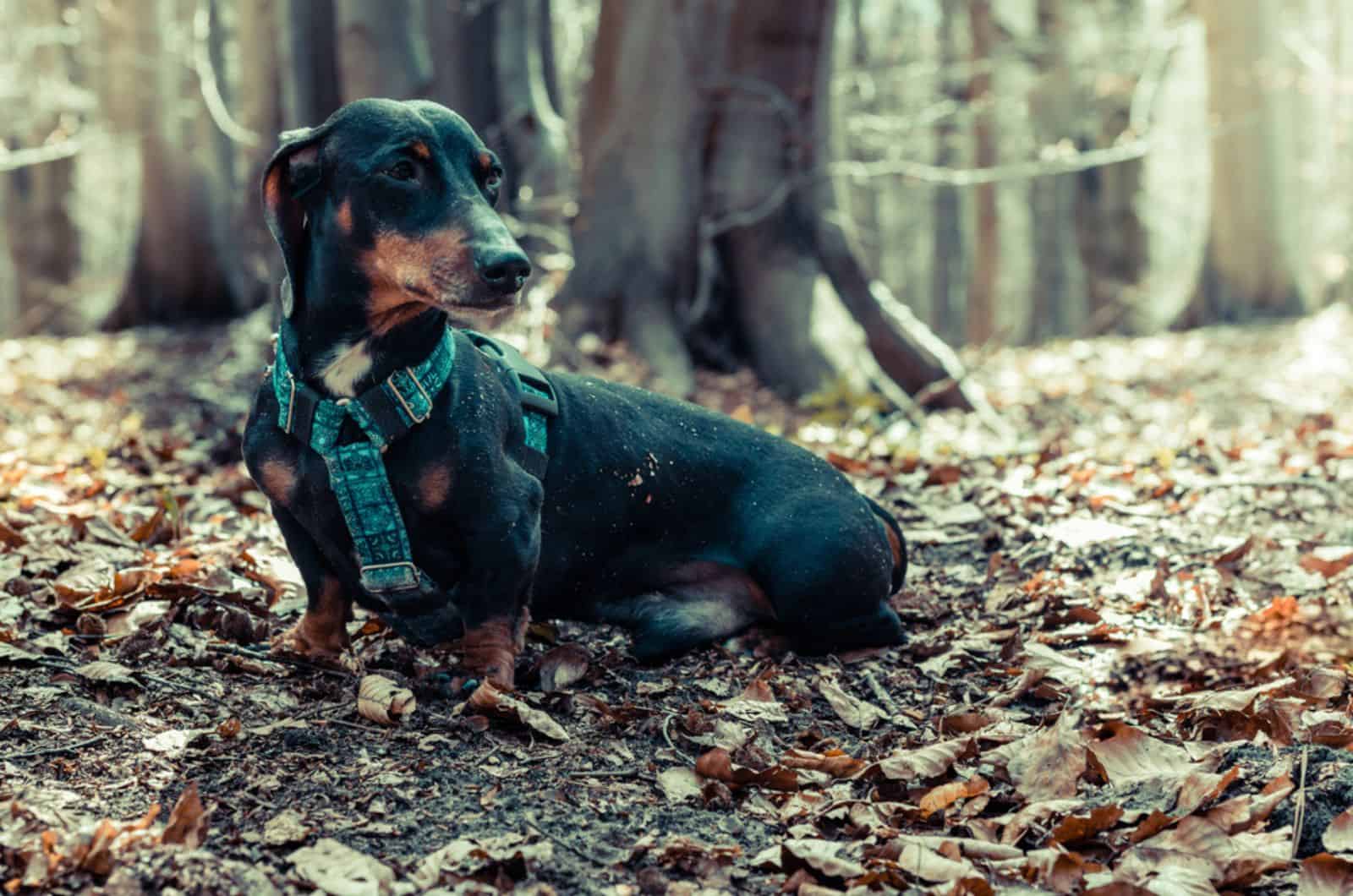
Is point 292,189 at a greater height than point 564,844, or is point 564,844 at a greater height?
point 292,189

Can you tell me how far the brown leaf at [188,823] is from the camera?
8.34 ft

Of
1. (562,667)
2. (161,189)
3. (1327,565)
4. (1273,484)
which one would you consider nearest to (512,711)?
(562,667)

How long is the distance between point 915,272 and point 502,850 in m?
34.7

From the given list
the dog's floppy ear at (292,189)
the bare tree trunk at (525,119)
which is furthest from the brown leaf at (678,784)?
the bare tree trunk at (525,119)

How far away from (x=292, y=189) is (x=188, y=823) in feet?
4.96

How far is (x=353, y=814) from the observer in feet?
9.07

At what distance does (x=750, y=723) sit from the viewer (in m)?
3.45

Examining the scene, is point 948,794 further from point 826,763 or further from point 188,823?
point 188,823

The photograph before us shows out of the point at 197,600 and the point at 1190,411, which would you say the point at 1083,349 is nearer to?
the point at 1190,411

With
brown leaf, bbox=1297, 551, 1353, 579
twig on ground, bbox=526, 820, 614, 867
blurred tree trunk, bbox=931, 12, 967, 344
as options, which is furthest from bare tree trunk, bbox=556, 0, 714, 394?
blurred tree trunk, bbox=931, 12, 967, 344

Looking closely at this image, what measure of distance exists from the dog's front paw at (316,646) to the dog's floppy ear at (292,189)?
917mm

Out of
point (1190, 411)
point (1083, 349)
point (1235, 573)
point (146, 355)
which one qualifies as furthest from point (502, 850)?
point (1083, 349)

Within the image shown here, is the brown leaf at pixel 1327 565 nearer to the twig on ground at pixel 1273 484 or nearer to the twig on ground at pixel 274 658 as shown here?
the twig on ground at pixel 1273 484

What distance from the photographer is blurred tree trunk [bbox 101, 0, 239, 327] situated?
1338 cm
